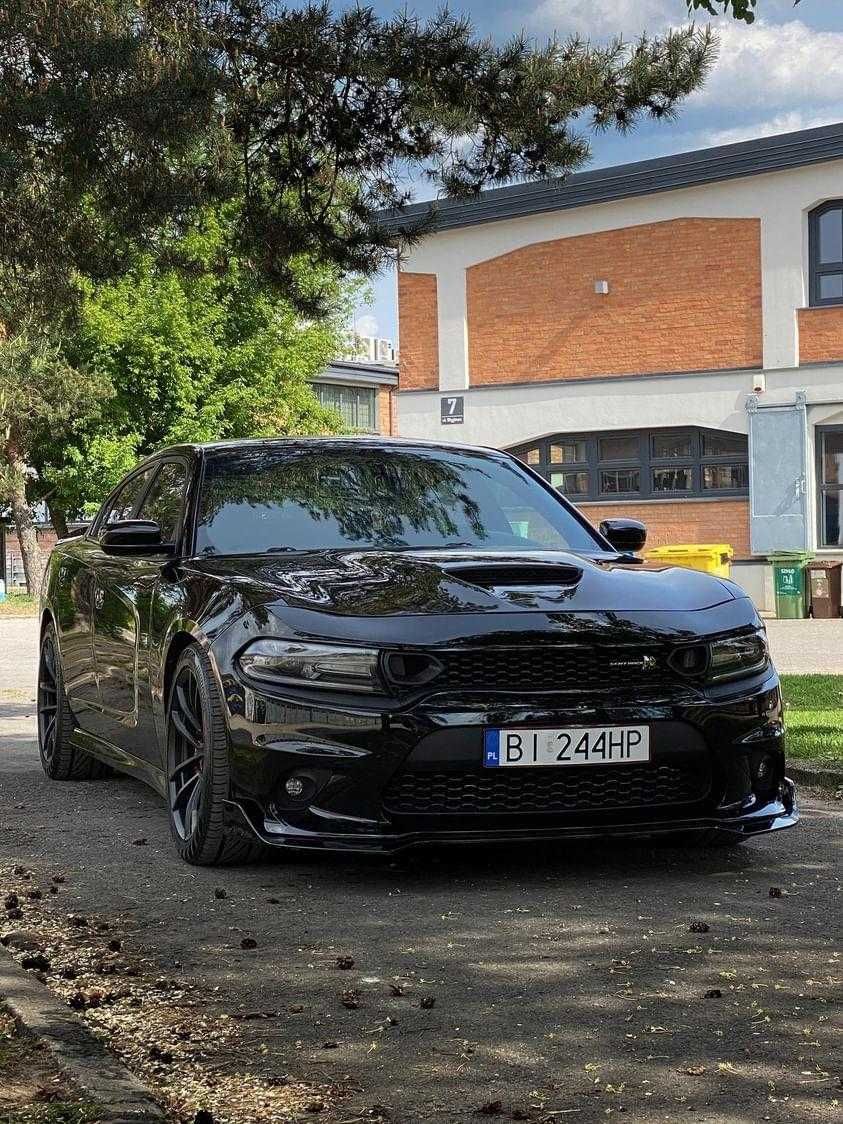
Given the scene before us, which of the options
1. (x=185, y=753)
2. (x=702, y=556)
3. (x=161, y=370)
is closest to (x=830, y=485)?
(x=702, y=556)

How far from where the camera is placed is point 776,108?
105 ft

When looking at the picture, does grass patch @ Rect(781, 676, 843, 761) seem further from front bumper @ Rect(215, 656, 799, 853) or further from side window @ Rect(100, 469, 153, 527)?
side window @ Rect(100, 469, 153, 527)

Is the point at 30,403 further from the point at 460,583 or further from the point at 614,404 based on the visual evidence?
the point at 460,583

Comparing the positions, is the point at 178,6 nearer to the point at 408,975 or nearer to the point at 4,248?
the point at 4,248

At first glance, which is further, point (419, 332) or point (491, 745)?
point (419, 332)

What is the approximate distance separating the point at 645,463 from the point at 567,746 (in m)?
23.3

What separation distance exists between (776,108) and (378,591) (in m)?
28.6

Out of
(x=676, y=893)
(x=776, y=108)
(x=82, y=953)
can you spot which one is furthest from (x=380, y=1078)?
(x=776, y=108)

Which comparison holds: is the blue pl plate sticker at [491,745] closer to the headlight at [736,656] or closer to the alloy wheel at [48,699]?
the headlight at [736,656]

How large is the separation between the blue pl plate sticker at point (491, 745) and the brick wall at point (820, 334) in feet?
72.4

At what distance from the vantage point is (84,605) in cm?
812

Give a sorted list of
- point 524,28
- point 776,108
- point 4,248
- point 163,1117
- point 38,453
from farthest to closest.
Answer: point 38,453 < point 776,108 < point 4,248 < point 524,28 < point 163,1117

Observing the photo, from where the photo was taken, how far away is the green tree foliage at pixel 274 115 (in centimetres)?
964

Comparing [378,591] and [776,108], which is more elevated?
[776,108]
